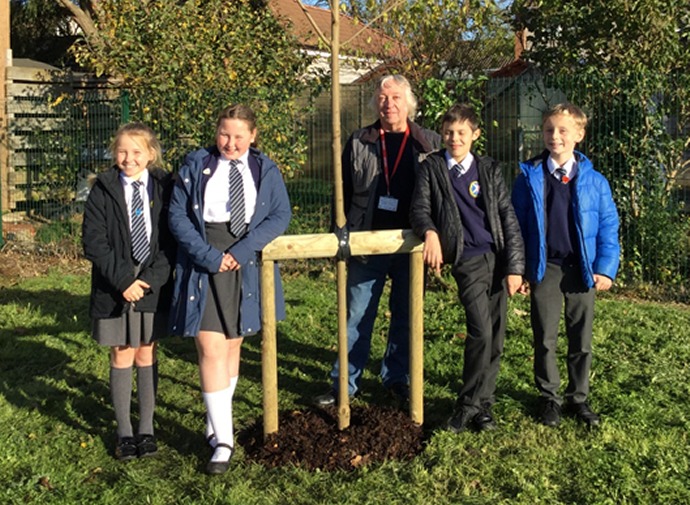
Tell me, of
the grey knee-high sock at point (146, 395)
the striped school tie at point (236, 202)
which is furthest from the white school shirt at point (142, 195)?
the grey knee-high sock at point (146, 395)

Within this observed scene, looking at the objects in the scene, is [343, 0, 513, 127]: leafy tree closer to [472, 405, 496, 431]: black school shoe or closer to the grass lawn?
the grass lawn

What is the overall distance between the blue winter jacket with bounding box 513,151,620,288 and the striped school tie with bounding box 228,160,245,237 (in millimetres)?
1539

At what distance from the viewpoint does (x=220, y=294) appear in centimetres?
388

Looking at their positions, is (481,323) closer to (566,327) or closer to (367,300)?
(566,327)

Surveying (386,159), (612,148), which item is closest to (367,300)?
(386,159)

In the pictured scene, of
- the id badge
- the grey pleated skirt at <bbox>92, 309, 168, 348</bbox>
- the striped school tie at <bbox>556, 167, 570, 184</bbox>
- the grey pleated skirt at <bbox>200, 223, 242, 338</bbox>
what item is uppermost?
the striped school tie at <bbox>556, 167, 570, 184</bbox>

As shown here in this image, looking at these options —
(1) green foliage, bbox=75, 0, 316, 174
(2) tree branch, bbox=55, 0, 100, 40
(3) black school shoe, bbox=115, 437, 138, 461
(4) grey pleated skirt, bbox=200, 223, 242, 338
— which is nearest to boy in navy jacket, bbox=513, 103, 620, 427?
(4) grey pleated skirt, bbox=200, 223, 242, 338

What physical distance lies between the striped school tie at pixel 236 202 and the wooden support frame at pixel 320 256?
7.2 inches

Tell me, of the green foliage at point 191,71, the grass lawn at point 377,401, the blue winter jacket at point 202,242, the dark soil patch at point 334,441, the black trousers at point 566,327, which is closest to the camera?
the grass lawn at point 377,401

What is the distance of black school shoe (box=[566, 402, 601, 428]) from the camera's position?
432cm

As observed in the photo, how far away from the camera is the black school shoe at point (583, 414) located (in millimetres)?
4320

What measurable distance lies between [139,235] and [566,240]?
225cm

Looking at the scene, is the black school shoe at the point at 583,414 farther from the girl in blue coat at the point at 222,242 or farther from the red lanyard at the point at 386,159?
the girl in blue coat at the point at 222,242

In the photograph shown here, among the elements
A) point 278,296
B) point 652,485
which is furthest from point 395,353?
point 652,485
